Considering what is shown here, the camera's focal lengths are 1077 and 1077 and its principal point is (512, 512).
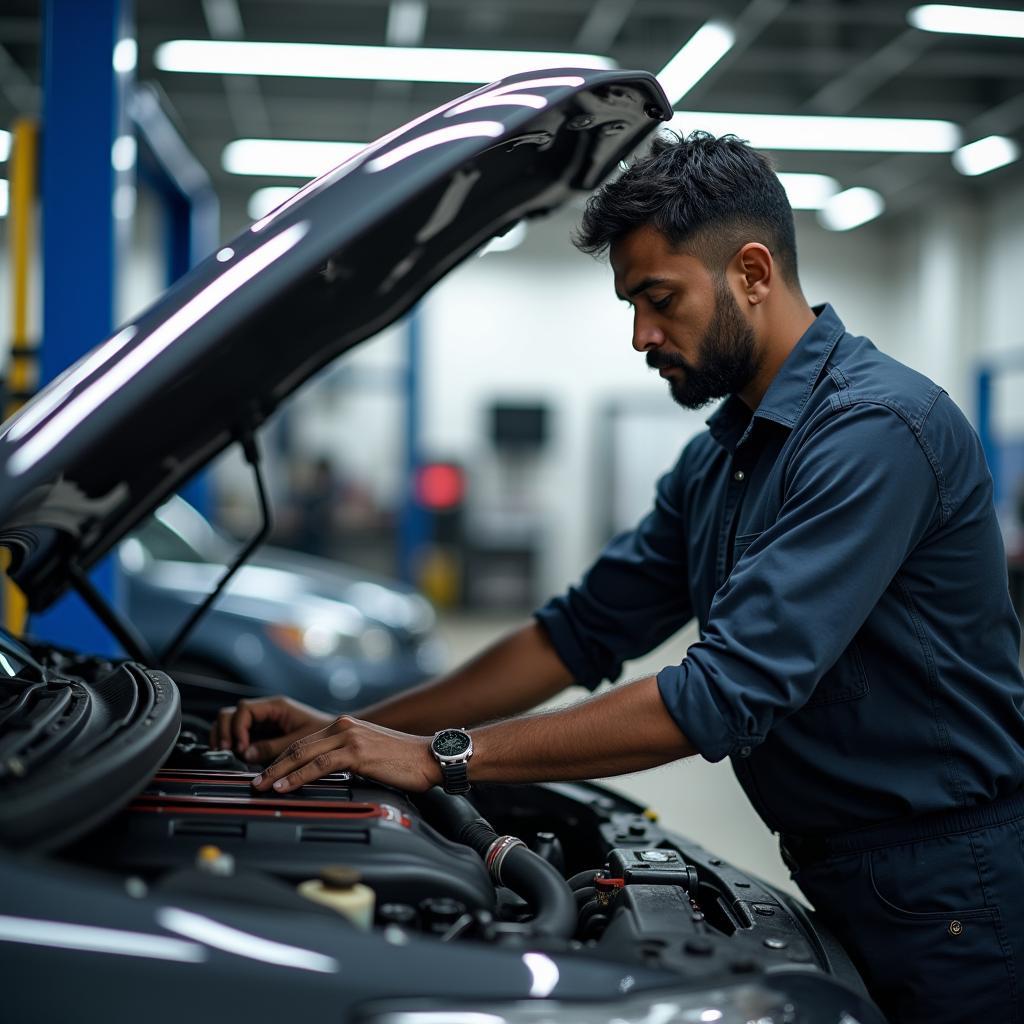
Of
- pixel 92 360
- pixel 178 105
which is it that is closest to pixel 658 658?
pixel 178 105

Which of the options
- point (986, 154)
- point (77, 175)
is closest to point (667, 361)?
point (77, 175)

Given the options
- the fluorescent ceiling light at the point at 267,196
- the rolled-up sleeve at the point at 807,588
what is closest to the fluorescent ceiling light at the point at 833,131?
the fluorescent ceiling light at the point at 267,196

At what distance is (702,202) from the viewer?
4.87ft

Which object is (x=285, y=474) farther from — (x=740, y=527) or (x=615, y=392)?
(x=740, y=527)

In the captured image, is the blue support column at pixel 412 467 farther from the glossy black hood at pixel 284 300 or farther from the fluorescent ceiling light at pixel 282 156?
the glossy black hood at pixel 284 300

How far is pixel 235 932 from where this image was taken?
913mm

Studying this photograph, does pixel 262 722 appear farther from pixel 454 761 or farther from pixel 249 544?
pixel 454 761

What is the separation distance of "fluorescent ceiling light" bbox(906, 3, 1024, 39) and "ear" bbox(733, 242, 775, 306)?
5.73 meters

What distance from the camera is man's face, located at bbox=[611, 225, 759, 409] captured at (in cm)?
151

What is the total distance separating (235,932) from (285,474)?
11.2m

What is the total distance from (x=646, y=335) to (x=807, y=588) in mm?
474

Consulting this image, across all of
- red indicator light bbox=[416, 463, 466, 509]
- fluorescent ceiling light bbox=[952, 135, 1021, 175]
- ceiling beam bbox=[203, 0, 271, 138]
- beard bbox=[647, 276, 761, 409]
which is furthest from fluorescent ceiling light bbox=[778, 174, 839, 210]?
beard bbox=[647, 276, 761, 409]

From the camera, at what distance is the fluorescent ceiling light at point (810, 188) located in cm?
1024

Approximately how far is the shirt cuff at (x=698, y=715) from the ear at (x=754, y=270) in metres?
0.57
